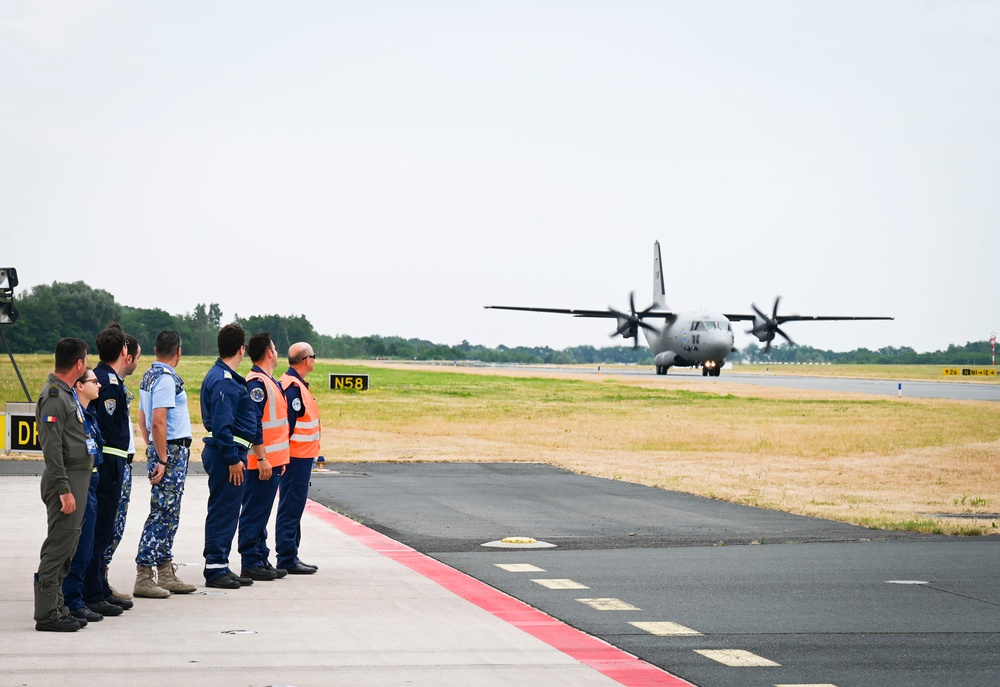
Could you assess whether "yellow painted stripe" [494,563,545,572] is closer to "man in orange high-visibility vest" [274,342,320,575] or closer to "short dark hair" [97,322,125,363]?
"man in orange high-visibility vest" [274,342,320,575]

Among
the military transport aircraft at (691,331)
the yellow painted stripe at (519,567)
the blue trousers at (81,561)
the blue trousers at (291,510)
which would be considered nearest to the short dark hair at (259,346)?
the blue trousers at (291,510)

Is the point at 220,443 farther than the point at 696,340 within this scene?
No

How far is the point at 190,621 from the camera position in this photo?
8.16 meters

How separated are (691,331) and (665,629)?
200 feet

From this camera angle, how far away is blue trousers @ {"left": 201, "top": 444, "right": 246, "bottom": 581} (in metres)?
9.60

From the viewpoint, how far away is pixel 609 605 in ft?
29.6

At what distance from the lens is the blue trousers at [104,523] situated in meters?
8.40

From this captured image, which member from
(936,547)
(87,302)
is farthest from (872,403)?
(87,302)

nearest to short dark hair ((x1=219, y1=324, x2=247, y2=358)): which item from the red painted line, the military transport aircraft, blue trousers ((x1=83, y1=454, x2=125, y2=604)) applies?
blue trousers ((x1=83, y1=454, x2=125, y2=604))

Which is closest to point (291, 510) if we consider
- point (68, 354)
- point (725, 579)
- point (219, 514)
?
point (219, 514)

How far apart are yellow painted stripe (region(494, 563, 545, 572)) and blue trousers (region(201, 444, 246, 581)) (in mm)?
2434

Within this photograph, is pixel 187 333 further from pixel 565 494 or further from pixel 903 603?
pixel 903 603

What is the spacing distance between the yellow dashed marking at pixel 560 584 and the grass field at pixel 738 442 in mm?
5669

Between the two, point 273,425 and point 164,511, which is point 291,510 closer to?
point 273,425
